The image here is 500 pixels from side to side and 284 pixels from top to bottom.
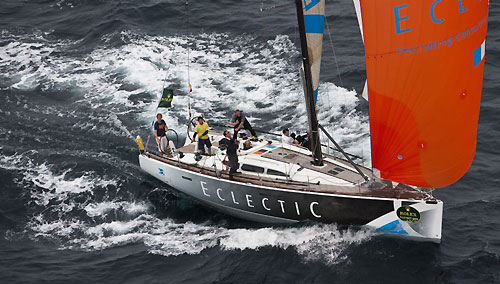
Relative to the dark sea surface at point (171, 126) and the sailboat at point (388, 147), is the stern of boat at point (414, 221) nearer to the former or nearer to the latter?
the sailboat at point (388, 147)

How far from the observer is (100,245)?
82.0 ft

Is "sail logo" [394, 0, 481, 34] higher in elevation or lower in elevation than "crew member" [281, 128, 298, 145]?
higher

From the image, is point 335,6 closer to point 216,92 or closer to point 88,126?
point 216,92

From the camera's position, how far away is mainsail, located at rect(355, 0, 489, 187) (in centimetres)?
2011

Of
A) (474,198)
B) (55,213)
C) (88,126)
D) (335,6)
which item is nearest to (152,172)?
(55,213)

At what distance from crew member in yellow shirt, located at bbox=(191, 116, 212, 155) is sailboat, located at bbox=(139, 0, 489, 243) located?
40 cm

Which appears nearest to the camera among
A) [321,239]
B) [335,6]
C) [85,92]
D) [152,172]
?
[321,239]

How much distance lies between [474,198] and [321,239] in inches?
238

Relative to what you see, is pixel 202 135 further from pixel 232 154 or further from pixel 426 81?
pixel 426 81

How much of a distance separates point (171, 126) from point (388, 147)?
12.8 m

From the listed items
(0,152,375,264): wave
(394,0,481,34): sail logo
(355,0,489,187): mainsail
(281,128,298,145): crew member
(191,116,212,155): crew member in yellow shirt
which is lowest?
(0,152,375,264): wave

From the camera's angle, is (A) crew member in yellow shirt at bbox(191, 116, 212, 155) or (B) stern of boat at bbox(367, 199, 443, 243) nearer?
(B) stern of boat at bbox(367, 199, 443, 243)

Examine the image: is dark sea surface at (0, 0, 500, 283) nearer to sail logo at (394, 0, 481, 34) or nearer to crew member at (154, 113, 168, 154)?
crew member at (154, 113, 168, 154)

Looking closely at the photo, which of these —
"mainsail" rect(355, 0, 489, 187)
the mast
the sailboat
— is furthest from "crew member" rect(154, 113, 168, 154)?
"mainsail" rect(355, 0, 489, 187)
